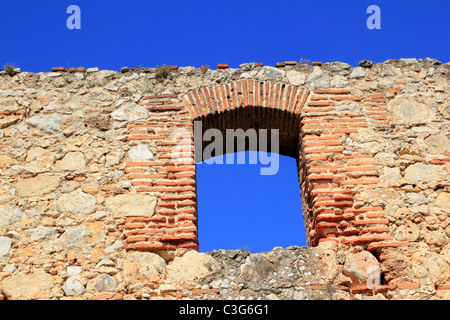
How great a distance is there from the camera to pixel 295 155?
6.58m

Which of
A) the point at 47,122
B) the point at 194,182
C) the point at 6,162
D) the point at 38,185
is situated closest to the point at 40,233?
the point at 38,185

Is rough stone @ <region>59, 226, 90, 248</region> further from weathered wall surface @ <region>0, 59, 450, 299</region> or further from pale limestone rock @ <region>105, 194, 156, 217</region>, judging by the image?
pale limestone rock @ <region>105, 194, 156, 217</region>

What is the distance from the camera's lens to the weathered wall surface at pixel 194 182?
203 inches

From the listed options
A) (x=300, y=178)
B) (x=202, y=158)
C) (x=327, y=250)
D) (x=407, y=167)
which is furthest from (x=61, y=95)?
(x=407, y=167)

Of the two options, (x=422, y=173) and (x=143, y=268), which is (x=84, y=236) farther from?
(x=422, y=173)

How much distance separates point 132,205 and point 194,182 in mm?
628

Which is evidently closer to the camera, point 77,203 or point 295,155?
point 77,203

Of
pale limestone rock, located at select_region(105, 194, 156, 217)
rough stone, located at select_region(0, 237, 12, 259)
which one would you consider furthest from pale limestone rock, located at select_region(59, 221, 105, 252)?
rough stone, located at select_region(0, 237, 12, 259)

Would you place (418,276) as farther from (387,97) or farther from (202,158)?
(202,158)

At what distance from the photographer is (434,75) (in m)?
6.64

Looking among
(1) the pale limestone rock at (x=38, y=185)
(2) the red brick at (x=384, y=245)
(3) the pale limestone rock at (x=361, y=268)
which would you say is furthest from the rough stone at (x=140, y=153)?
(2) the red brick at (x=384, y=245)

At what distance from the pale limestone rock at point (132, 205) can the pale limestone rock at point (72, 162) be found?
507 mm

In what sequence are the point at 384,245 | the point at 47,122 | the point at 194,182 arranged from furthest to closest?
the point at 47,122 < the point at 194,182 < the point at 384,245

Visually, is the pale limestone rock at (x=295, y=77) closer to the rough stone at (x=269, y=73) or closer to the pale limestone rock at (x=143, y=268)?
the rough stone at (x=269, y=73)
